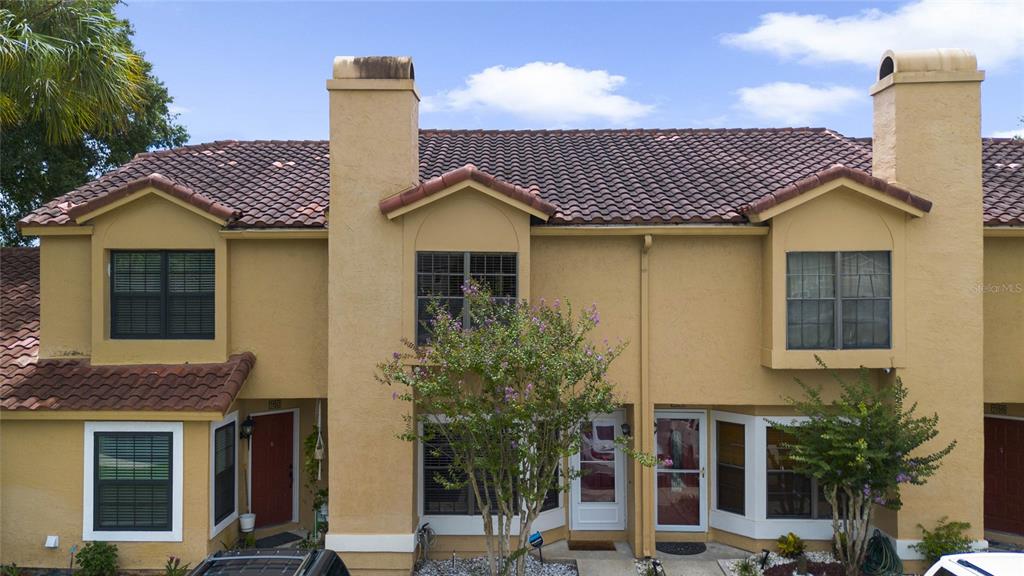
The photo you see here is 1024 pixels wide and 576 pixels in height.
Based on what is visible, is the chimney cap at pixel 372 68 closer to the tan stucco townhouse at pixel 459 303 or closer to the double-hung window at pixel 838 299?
the tan stucco townhouse at pixel 459 303

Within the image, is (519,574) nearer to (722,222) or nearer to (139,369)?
(722,222)

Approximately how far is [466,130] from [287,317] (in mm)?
6991

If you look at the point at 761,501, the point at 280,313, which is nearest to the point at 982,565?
the point at 761,501

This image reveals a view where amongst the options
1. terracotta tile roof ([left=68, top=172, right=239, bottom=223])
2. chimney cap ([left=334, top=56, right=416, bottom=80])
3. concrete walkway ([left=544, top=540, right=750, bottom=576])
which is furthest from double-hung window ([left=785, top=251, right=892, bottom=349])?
terracotta tile roof ([left=68, top=172, right=239, bottom=223])

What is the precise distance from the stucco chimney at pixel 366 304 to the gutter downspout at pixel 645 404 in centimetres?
397

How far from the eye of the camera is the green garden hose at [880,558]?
37.1ft

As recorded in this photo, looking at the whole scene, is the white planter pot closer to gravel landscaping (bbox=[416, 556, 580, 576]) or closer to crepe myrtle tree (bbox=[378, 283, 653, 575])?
gravel landscaping (bbox=[416, 556, 580, 576])

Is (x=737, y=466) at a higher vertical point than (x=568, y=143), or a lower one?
lower

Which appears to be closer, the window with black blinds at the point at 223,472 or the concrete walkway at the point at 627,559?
the concrete walkway at the point at 627,559

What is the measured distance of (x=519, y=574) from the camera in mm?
10445

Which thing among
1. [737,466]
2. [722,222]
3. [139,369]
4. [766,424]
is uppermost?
[722,222]

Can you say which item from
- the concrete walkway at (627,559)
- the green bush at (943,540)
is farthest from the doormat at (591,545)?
the green bush at (943,540)

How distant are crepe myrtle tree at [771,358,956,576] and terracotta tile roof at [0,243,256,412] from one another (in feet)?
30.3

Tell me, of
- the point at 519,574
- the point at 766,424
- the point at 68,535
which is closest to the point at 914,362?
the point at 766,424
